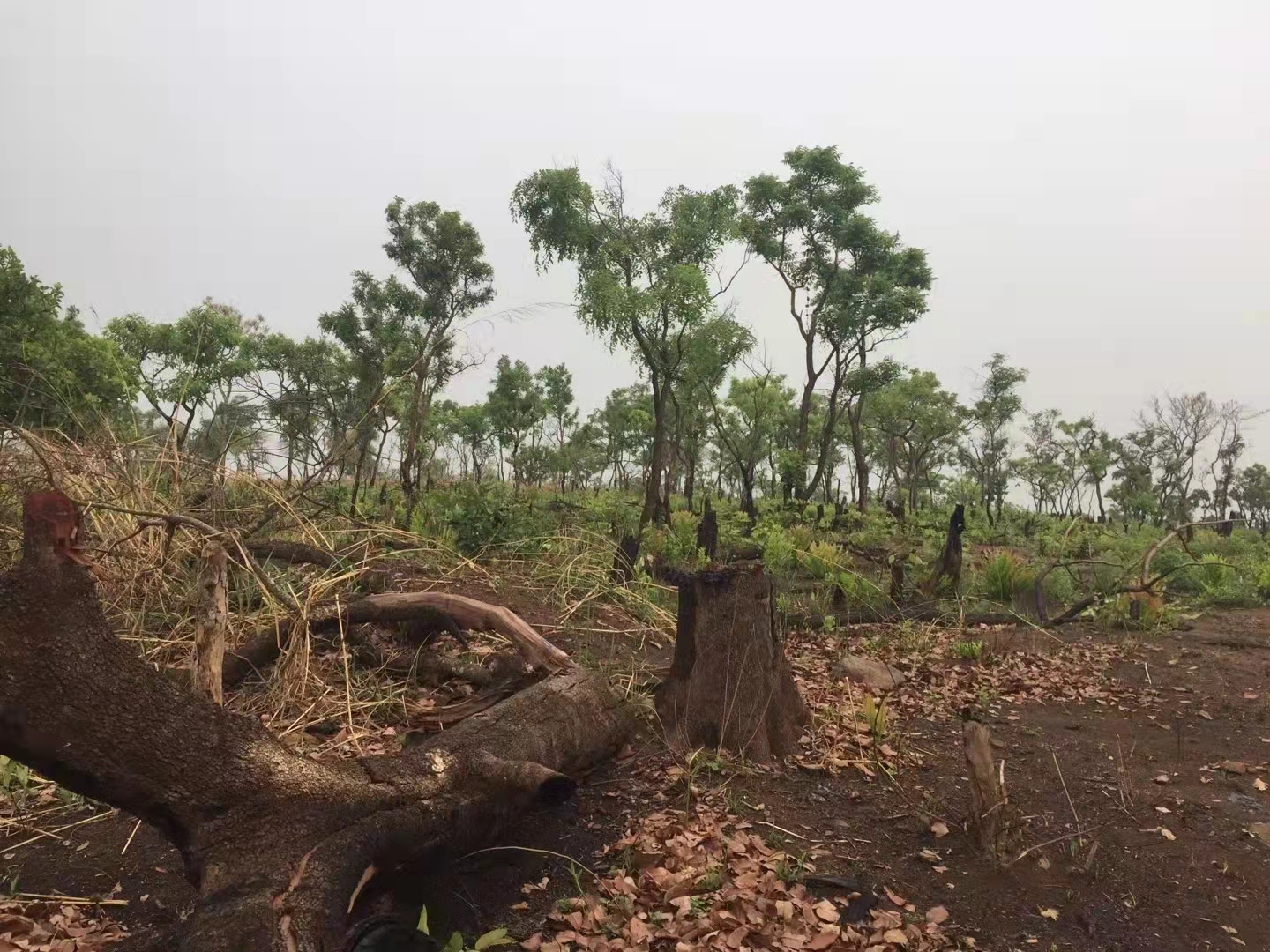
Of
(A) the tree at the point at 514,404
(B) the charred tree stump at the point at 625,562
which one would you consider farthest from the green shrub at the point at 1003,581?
(A) the tree at the point at 514,404

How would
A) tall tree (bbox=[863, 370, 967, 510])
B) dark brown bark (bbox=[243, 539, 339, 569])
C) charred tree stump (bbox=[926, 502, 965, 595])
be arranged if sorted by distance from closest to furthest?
dark brown bark (bbox=[243, 539, 339, 569]) → charred tree stump (bbox=[926, 502, 965, 595]) → tall tree (bbox=[863, 370, 967, 510])

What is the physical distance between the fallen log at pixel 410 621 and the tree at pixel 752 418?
51.3 feet

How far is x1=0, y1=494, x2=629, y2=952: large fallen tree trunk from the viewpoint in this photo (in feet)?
5.98

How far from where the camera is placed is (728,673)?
13.5 feet

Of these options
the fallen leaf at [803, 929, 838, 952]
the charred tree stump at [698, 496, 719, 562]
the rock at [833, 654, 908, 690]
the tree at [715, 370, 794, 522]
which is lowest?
the fallen leaf at [803, 929, 838, 952]

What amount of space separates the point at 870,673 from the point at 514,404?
28284 mm

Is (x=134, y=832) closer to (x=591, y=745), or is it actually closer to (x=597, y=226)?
(x=591, y=745)

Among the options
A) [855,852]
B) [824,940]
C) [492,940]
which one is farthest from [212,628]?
[855,852]

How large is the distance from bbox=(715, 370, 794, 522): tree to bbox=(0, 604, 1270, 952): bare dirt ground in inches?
597

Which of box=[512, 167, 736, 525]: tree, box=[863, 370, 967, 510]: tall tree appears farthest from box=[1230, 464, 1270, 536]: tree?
box=[512, 167, 736, 525]: tree

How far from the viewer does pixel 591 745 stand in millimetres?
3674

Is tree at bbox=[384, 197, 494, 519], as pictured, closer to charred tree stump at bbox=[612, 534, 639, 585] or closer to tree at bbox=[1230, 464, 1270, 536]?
charred tree stump at bbox=[612, 534, 639, 585]

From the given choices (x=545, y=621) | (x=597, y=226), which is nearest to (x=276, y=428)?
(x=545, y=621)

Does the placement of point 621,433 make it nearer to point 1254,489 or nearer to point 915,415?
point 915,415
